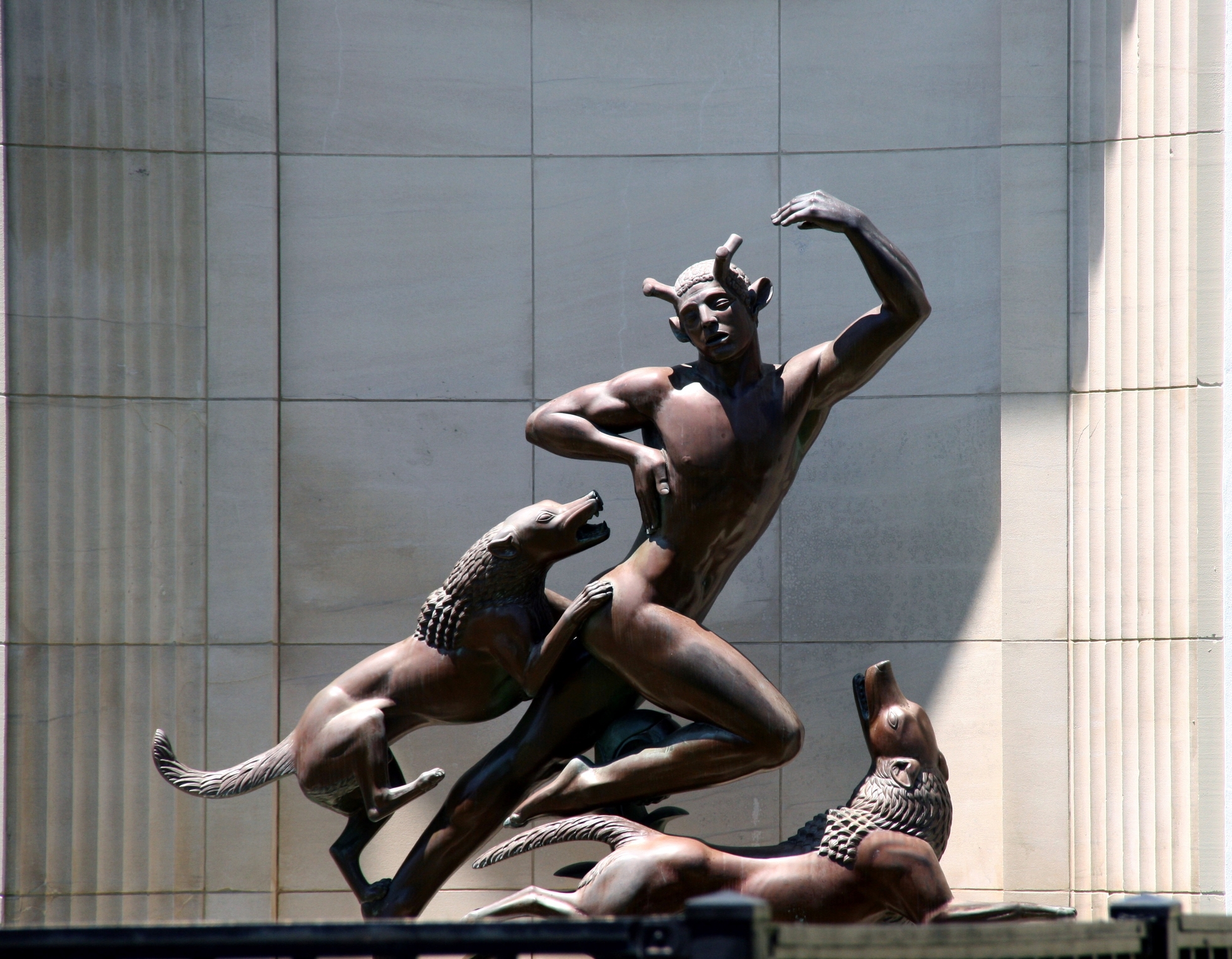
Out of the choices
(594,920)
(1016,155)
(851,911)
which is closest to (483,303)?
(1016,155)

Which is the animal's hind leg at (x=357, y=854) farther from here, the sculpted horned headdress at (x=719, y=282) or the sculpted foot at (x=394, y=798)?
the sculpted horned headdress at (x=719, y=282)

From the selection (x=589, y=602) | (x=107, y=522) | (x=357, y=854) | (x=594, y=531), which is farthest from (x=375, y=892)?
(x=107, y=522)

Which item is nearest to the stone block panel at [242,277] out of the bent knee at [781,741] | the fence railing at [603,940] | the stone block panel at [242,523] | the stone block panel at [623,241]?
the stone block panel at [242,523]

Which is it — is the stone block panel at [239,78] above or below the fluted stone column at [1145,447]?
above

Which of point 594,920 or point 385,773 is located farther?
point 385,773

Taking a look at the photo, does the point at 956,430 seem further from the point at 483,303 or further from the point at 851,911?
the point at 851,911

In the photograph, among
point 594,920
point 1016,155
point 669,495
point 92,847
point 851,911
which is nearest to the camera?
point 594,920

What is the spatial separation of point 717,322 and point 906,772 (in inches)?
65.6

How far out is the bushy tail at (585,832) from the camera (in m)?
4.29

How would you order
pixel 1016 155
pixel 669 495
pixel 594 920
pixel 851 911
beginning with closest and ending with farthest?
pixel 594 920
pixel 851 911
pixel 669 495
pixel 1016 155

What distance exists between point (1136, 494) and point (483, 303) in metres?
3.37

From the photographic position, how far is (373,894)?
4.62 meters

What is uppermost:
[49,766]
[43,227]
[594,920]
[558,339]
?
[43,227]

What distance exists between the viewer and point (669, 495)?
179 inches
